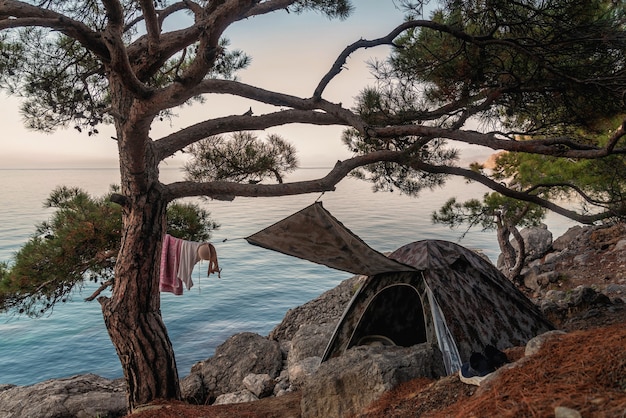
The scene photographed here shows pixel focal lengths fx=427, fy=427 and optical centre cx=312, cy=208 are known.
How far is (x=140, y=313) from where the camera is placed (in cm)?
489

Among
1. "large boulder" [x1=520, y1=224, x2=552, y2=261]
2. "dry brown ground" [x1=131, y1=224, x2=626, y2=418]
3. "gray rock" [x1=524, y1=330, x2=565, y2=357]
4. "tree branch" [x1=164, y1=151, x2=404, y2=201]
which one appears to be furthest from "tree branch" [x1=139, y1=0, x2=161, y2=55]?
"large boulder" [x1=520, y1=224, x2=552, y2=261]

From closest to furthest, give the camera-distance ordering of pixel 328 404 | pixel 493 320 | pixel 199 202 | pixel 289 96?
1. pixel 328 404
2. pixel 493 320
3. pixel 289 96
4. pixel 199 202

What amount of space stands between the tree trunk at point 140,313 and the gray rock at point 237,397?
1.41 metres

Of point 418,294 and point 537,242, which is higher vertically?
point 418,294

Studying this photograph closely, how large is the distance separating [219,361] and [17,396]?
124 inches

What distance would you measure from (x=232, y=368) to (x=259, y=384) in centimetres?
104

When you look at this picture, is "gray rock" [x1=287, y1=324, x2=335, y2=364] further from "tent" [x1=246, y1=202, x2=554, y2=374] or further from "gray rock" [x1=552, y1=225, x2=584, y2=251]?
"gray rock" [x1=552, y1=225, x2=584, y2=251]

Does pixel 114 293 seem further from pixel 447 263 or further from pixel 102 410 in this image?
pixel 447 263

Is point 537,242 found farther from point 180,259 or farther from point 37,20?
point 37,20

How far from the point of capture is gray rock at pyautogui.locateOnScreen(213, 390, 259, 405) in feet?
20.4

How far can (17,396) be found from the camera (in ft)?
22.2

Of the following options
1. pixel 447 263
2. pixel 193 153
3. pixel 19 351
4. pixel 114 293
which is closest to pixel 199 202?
pixel 193 153

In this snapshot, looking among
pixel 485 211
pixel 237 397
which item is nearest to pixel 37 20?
pixel 237 397

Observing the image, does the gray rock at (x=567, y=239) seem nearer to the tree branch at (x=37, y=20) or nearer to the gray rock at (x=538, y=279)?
the gray rock at (x=538, y=279)
